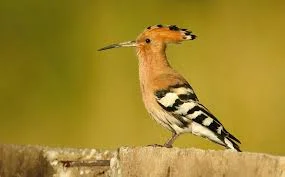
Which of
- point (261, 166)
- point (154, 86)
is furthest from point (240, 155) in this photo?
point (154, 86)

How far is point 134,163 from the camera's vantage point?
191 cm

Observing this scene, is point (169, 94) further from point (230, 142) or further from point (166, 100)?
point (230, 142)

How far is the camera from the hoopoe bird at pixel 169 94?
2578 mm

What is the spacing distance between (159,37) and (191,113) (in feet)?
0.93

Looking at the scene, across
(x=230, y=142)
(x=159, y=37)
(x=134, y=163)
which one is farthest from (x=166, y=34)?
(x=134, y=163)

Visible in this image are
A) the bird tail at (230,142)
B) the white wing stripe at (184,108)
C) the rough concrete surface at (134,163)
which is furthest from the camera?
the white wing stripe at (184,108)

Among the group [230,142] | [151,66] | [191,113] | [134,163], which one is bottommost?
[134,163]

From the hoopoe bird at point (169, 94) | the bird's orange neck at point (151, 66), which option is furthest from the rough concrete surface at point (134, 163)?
the bird's orange neck at point (151, 66)

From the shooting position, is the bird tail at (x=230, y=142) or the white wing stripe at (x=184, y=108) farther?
the white wing stripe at (x=184, y=108)

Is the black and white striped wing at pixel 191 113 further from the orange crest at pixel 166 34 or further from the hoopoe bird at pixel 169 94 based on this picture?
the orange crest at pixel 166 34

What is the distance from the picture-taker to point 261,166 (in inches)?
69.7

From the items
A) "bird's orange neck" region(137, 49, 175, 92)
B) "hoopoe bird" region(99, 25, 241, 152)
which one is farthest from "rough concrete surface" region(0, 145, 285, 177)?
"bird's orange neck" region(137, 49, 175, 92)

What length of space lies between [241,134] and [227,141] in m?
1.50

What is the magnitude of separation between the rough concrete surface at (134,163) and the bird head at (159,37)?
76cm
